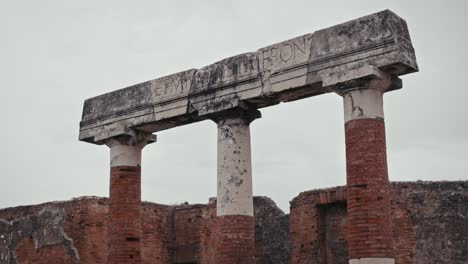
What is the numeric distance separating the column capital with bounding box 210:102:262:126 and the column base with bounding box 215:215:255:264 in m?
1.38

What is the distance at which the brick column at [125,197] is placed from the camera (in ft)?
37.2

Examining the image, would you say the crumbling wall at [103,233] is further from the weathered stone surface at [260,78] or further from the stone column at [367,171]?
the stone column at [367,171]

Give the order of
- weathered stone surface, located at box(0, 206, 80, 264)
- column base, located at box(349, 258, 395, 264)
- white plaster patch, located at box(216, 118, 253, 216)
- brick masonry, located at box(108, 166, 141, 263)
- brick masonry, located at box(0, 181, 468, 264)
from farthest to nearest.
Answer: weathered stone surface, located at box(0, 206, 80, 264), brick masonry, located at box(0, 181, 468, 264), brick masonry, located at box(108, 166, 141, 263), white plaster patch, located at box(216, 118, 253, 216), column base, located at box(349, 258, 395, 264)

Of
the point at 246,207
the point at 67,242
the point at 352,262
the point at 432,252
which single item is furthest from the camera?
the point at 67,242

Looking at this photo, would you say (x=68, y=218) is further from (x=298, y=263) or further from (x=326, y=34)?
(x=326, y=34)

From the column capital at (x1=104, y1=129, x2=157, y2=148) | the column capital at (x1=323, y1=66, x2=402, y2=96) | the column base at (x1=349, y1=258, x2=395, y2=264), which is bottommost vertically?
the column base at (x1=349, y1=258, x2=395, y2=264)

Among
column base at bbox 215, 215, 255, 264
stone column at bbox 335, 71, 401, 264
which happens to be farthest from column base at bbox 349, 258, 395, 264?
column base at bbox 215, 215, 255, 264

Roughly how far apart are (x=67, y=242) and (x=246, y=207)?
6.37 m

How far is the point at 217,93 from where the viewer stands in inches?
410

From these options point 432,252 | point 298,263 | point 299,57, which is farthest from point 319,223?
point 299,57

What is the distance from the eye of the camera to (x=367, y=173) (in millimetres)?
8836

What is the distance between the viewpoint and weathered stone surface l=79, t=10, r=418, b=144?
29.0 ft

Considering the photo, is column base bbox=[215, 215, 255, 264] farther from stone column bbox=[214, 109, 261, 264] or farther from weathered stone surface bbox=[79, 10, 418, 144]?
weathered stone surface bbox=[79, 10, 418, 144]

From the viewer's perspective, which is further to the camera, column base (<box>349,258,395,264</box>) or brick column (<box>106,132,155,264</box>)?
brick column (<box>106,132,155,264</box>)
